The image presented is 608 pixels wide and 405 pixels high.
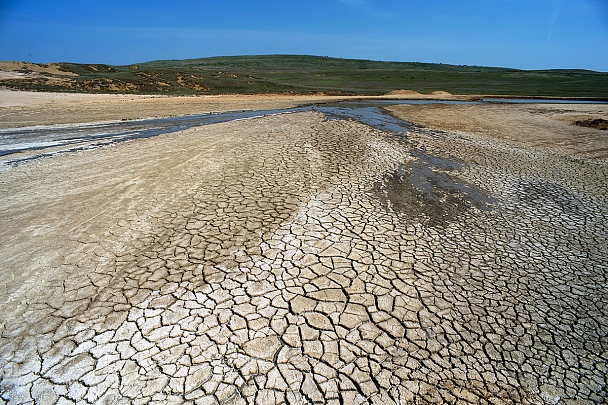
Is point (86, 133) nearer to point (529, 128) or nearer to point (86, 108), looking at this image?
point (86, 108)

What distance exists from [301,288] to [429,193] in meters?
4.00

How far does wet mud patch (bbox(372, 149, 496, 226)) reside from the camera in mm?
5848

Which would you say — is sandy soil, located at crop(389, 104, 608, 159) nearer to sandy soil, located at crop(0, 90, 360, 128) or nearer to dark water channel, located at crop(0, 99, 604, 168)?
dark water channel, located at crop(0, 99, 604, 168)

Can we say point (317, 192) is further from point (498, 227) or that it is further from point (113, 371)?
point (113, 371)

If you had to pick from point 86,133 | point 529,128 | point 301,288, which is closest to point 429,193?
point 301,288

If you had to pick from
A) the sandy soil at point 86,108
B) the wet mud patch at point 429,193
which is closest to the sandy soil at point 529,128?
the wet mud patch at point 429,193

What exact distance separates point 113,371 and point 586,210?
7476mm

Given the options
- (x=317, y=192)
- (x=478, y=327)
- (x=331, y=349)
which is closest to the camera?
(x=331, y=349)

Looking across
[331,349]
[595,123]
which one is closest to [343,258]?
[331,349]

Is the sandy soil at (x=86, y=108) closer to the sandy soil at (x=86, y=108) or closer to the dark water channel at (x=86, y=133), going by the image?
the sandy soil at (x=86, y=108)

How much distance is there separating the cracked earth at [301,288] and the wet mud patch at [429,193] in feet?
0.18

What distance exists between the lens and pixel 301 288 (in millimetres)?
3857

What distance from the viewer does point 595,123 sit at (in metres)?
14.5

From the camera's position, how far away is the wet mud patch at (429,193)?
5848 millimetres
